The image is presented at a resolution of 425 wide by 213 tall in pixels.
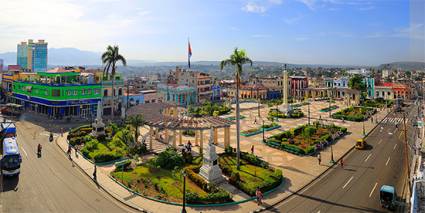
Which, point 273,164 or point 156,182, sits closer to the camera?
point 156,182

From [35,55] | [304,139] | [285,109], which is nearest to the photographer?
[304,139]

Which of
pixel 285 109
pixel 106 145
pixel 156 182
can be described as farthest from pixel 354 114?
pixel 156 182

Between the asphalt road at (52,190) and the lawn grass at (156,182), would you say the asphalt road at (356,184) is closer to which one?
the lawn grass at (156,182)

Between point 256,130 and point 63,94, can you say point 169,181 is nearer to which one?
point 256,130

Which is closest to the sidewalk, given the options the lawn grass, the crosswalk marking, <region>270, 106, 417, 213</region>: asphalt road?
the lawn grass

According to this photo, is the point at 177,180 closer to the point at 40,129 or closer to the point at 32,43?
the point at 40,129

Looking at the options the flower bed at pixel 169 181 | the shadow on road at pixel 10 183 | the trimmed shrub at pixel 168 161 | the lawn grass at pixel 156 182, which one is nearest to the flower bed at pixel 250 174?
the flower bed at pixel 169 181
